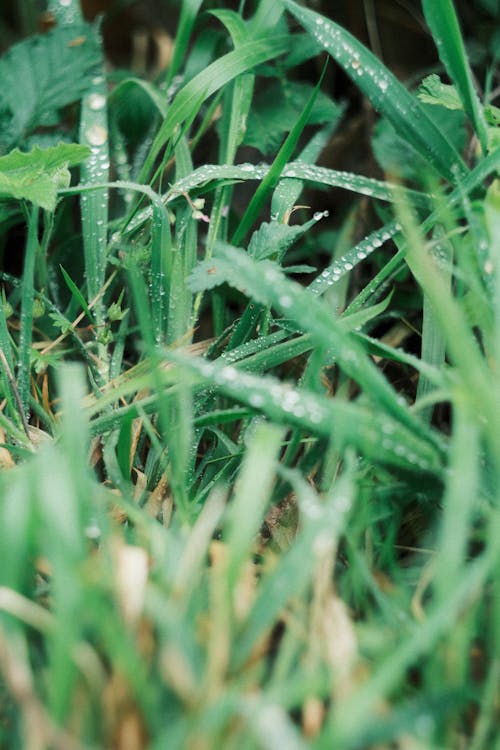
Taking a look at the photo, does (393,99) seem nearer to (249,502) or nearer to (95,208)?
(95,208)

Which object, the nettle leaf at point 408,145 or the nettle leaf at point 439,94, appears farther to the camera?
the nettle leaf at point 408,145

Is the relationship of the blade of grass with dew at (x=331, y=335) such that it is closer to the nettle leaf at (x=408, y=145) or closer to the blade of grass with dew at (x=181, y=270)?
the blade of grass with dew at (x=181, y=270)

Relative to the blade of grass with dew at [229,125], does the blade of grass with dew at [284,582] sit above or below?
below

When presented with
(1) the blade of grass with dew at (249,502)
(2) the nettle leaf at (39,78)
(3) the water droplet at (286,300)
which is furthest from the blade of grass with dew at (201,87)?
(1) the blade of grass with dew at (249,502)

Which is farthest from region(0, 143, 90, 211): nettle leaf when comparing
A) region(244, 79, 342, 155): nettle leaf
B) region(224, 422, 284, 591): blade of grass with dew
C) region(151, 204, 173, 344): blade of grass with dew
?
region(224, 422, 284, 591): blade of grass with dew

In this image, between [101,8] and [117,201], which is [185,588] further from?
[101,8]

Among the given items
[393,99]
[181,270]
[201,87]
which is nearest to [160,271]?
[181,270]
